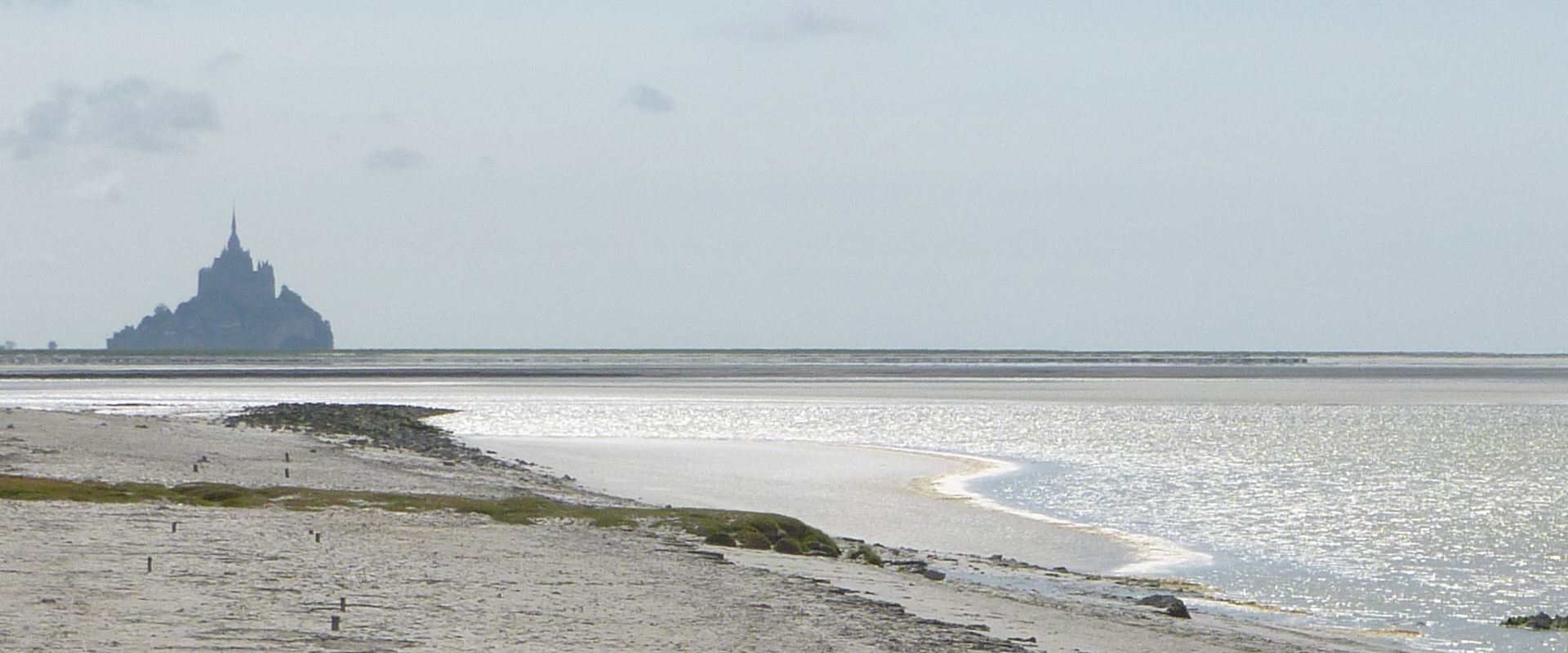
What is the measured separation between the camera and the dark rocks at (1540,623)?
66.5 feet

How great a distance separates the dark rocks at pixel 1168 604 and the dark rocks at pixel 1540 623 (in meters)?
4.16

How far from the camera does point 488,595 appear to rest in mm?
18016

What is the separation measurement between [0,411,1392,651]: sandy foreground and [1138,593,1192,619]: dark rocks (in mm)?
282

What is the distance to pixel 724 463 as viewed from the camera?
4841 centimetres

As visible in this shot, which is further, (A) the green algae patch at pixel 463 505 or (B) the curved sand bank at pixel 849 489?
(B) the curved sand bank at pixel 849 489

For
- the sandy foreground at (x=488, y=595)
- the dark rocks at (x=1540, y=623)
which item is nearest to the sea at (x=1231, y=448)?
the dark rocks at (x=1540, y=623)

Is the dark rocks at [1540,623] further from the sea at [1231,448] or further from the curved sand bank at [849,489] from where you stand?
the curved sand bank at [849,489]

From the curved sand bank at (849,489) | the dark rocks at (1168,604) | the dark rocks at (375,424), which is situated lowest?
the curved sand bank at (849,489)

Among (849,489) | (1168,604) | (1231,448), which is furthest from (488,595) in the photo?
(1231,448)

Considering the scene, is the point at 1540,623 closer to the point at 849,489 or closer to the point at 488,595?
the point at 488,595

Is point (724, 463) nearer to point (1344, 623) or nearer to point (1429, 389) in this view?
point (1344, 623)

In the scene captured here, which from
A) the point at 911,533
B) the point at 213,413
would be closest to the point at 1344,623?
the point at 911,533

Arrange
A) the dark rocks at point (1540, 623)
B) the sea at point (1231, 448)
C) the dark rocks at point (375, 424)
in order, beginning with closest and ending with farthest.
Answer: the dark rocks at point (1540, 623) → the sea at point (1231, 448) → the dark rocks at point (375, 424)

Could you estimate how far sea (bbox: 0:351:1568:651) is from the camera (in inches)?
975
